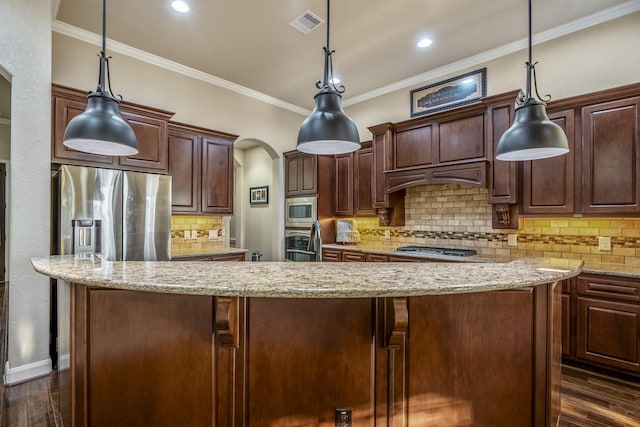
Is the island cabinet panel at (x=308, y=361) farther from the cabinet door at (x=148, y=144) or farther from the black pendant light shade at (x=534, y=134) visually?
the cabinet door at (x=148, y=144)

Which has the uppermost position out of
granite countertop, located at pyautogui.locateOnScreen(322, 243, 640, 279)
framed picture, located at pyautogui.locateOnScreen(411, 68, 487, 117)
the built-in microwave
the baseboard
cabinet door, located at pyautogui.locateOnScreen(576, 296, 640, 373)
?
framed picture, located at pyautogui.locateOnScreen(411, 68, 487, 117)

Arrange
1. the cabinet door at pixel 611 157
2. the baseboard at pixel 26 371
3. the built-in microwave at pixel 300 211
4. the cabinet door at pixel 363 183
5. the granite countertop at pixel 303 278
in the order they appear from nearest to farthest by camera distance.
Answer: the granite countertop at pixel 303 278
the baseboard at pixel 26 371
the cabinet door at pixel 611 157
the cabinet door at pixel 363 183
the built-in microwave at pixel 300 211

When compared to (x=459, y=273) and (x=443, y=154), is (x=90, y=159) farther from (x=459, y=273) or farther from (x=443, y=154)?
(x=443, y=154)

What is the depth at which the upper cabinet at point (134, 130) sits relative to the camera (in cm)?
294

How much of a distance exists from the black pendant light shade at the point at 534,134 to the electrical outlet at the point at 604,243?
5.00 ft

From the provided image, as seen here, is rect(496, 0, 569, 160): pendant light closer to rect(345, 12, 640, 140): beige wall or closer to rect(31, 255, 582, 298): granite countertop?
rect(31, 255, 582, 298): granite countertop

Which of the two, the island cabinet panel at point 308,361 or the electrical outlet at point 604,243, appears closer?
the island cabinet panel at point 308,361

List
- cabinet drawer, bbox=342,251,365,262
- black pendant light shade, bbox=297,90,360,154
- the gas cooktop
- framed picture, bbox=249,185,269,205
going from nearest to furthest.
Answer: black pendant light shade, bbox=297,90,360,154, the gas cooktop, cabinet drawer, bbox=342,251,365,262, framed picture, bbox=249,185,269,205

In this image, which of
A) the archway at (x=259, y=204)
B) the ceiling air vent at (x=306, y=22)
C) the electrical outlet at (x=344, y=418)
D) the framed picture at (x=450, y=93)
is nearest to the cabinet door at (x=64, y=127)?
the ceiling air vent at (x=306, y=22)

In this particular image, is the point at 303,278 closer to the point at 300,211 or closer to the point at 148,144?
the point at 148,144

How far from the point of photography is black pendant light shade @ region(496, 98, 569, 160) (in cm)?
208

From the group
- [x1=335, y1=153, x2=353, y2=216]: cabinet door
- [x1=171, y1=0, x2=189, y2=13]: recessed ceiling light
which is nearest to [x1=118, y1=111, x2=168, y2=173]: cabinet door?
[x1=171, y1=0, x2=189, y2=13]: recessed ceiling light

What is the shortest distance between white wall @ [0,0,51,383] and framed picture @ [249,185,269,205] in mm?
3881

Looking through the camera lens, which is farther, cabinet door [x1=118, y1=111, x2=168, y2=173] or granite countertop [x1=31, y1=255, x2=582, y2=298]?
cabinet door [x1=118, y1=111, x2=168, y2=173]
